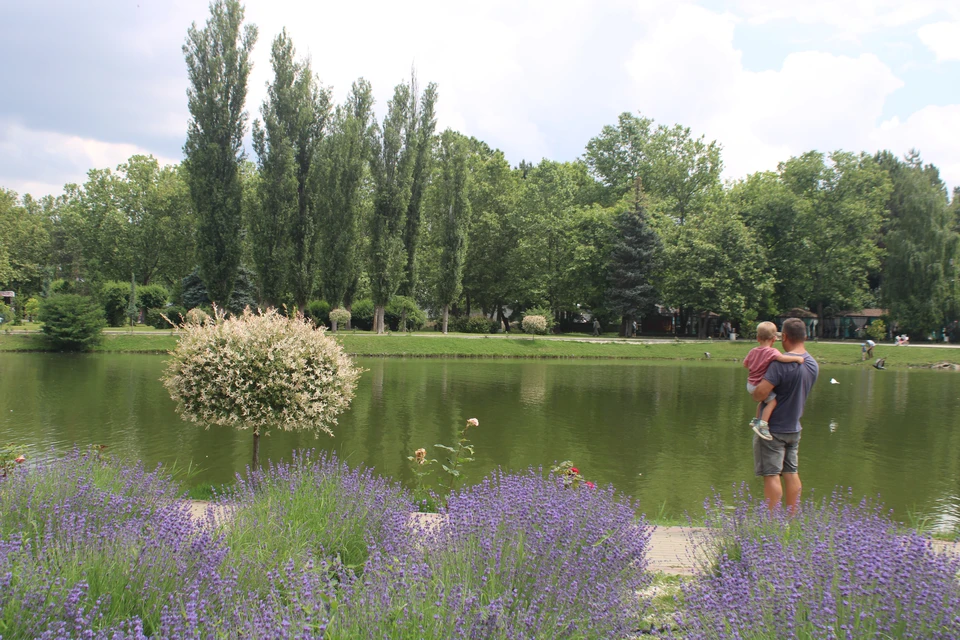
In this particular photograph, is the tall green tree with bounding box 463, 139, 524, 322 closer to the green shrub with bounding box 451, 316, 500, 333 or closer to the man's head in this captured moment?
the green shrub with bounding box 451, 316, 500, 333

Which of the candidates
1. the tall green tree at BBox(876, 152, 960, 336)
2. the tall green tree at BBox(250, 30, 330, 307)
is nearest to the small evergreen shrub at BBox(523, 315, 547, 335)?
the tall green tree at BBox(250, 30, 330, 307)

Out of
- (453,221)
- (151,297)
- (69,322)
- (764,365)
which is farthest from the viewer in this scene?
(453,221)

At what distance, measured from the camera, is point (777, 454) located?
629cm

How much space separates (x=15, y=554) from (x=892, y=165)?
235 feet

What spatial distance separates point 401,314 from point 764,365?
38.9m

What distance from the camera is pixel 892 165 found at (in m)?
57.8

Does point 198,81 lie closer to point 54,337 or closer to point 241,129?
point 241,129

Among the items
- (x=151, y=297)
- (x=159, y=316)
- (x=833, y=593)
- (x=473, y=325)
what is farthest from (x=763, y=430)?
(x=151, y=297)

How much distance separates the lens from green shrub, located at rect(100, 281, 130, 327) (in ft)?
132

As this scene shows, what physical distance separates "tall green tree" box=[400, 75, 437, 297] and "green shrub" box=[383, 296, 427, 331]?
8.56 feet

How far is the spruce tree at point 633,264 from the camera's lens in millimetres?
47312

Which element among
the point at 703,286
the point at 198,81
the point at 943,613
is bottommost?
the point at 943,613

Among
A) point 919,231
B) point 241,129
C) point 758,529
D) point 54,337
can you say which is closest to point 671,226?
point 919,231

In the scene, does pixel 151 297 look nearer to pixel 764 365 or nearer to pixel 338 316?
pixel 338 316
